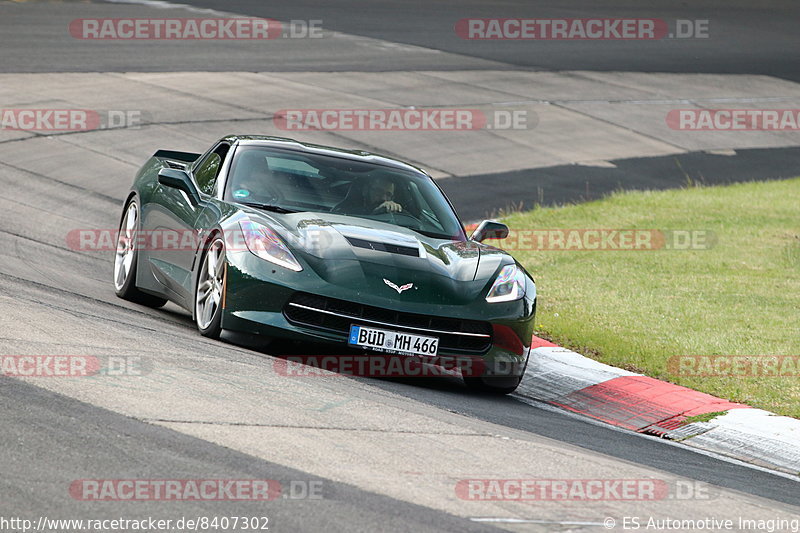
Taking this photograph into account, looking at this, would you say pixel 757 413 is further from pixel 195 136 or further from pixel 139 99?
pixel 139 99

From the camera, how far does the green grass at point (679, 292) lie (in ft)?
30.6

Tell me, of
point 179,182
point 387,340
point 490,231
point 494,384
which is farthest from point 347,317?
point 179,182

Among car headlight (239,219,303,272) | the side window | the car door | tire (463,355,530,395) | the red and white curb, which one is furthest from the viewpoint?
the side window

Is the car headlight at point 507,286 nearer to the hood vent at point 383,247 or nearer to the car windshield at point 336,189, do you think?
the hood vent at point 383,247

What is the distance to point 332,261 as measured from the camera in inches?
300

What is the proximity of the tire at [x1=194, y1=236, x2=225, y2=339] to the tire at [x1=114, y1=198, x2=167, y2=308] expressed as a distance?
1.38 metres

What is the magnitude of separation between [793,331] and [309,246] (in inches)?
179

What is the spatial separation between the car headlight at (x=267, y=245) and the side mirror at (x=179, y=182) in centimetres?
109

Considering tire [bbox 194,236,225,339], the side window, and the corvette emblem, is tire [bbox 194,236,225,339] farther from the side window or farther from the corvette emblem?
the corvette emblem

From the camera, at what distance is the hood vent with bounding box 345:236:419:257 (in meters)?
7.82

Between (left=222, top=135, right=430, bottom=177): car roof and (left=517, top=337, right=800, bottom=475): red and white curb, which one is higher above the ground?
(left=222, top=135, right=430, bottom=177): car roof

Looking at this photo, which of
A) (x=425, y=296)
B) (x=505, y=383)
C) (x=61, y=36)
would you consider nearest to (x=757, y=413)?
(x=505, y=383)

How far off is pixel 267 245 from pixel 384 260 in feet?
2.41

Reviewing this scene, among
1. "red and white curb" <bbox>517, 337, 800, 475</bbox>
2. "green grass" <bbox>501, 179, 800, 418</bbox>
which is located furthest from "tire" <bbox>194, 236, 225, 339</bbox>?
"green grass" <bbox>501, 179, 800, 418</bbox>
